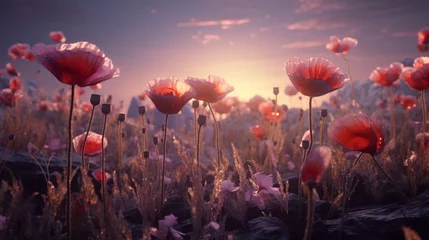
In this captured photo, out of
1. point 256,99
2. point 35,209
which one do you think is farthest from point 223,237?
point 256,99

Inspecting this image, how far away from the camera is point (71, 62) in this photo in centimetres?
170

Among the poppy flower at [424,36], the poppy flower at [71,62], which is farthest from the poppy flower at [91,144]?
the poppy flower at [424,36]

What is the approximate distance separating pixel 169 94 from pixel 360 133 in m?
1.02

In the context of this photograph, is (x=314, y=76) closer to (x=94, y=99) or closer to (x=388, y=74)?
(x=94, y=99)

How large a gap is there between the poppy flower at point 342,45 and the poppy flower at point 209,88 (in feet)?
8.08

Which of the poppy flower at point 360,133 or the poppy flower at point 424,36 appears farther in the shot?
the poppy flower at point 424,36

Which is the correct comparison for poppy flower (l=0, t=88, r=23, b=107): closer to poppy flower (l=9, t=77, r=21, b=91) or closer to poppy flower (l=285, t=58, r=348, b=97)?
poppy flower (l=9, t=77, r=21, b=91)

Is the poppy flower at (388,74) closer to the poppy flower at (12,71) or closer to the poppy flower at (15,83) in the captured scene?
the poppy flower at (15,83)

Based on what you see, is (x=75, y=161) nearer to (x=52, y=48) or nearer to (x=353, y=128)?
(x=52, y=48)

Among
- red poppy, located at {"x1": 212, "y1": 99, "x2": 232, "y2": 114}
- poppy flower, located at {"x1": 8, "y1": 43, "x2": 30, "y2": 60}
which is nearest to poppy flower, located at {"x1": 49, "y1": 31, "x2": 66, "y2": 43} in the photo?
poppy flower, located at {"x1": 8, "y1": 43, "x2": 30, "y2": 60}

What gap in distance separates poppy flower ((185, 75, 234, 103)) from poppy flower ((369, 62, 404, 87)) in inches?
83.3

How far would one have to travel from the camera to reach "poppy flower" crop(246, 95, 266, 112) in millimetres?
6710

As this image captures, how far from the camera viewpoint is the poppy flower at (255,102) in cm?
671

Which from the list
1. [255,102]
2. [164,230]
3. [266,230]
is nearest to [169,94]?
[164,230]
